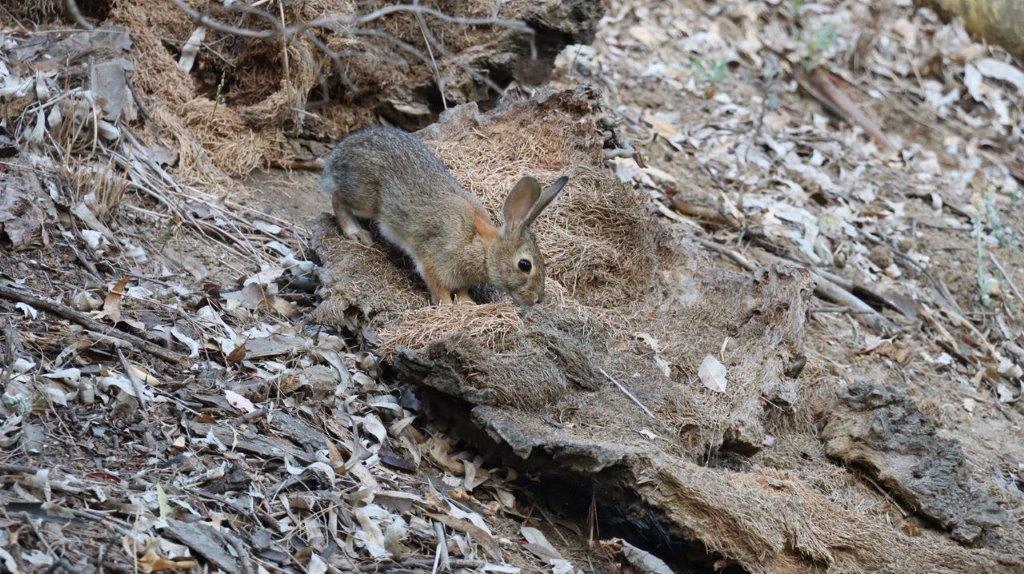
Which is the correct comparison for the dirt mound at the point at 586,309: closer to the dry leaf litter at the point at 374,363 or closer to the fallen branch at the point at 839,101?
the dry leaf litter at the point at 374,363

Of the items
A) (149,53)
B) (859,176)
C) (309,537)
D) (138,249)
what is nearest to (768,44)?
(859,176)

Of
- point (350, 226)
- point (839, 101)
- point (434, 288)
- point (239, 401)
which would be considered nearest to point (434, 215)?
point (434, 288)

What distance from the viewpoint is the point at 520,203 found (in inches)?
239

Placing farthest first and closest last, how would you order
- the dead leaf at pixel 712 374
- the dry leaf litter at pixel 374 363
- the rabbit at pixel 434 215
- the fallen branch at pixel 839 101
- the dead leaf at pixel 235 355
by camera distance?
the fallen branch at pixel 839 101
the rabbit at pixel 434 215
the dead leaf at pixel 712 374
the dead leaf at pixel 235 355
the dry leaf litter at pixel 374 363

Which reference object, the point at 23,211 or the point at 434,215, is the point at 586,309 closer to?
the point at 434,215

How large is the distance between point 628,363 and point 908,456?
1635 mm

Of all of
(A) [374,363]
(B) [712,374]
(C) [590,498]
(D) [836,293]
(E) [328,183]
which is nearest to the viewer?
(C) [590,498]

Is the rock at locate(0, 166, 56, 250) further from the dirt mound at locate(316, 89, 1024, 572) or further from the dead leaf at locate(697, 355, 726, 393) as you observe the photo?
the dead leaf at locate(697, 355, 726, 393)

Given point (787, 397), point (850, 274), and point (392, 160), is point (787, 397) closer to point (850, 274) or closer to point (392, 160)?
point (392, 160)

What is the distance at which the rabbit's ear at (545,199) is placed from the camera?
5.82m

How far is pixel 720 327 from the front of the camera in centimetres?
630

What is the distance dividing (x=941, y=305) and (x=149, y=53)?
677 cm

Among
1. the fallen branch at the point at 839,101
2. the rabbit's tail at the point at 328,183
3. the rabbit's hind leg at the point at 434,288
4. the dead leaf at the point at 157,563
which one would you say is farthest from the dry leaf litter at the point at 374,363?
the fallen branch at the point at 839,101

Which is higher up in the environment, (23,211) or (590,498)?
(23,211)
